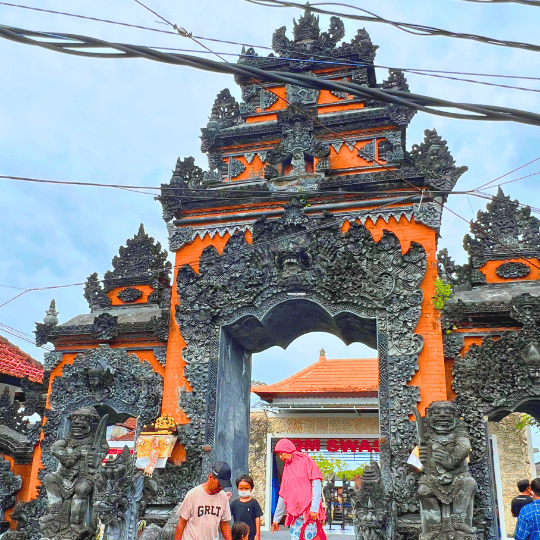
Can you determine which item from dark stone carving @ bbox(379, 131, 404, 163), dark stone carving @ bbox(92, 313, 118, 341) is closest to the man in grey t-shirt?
dark stone carving @ bbox(92, 313, 118, 341)

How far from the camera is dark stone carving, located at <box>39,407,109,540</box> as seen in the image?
793 centimetres

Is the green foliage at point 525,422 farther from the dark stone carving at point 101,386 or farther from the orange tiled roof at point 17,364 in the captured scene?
the orange tiled roof at point 17,364

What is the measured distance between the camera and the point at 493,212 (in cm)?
1105

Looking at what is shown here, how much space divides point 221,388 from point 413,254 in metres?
4.25

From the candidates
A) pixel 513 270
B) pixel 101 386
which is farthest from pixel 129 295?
pixel 513 270

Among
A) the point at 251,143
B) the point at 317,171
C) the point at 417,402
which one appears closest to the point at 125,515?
the point at 417,402

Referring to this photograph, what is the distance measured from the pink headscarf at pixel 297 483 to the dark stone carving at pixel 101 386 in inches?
160

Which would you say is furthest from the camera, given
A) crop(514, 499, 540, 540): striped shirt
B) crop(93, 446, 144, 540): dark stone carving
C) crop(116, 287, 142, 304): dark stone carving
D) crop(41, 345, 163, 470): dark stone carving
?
crop(116, 287, 142, 304): dark stone carving

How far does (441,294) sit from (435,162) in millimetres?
2437

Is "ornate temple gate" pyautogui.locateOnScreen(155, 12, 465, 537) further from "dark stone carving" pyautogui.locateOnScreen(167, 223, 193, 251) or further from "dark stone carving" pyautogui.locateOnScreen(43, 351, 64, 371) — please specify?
"dark stone carving" pyautogui.locateOnScreen(43, 351, 64, 371)

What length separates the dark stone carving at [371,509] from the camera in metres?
8.40

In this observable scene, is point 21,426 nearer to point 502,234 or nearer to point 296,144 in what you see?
point 296,144

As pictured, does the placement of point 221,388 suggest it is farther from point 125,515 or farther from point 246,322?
point 125,515

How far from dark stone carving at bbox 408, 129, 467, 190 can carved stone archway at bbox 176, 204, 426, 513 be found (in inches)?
51.2
